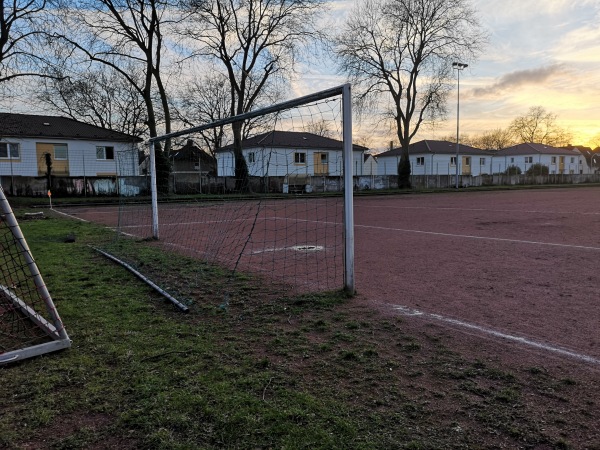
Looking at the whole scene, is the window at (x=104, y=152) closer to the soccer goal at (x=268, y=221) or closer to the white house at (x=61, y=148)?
the white house at (x=61, y=148)

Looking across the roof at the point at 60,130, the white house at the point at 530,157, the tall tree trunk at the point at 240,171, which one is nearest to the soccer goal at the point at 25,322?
the tall tree trunk at the point at 240,171

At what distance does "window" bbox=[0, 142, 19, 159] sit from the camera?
33.4 m

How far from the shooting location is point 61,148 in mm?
36906

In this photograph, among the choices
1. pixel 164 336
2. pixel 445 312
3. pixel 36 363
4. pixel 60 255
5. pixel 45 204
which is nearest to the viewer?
pixel 36 363

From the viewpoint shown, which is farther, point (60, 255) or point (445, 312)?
point (60, 255)

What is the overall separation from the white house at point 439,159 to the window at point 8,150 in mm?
45134

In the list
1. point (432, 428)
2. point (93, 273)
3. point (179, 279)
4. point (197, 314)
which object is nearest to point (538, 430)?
point (432, 428)

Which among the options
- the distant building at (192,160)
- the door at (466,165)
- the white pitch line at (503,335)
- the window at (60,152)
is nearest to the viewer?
the white pitch line at (503,335)

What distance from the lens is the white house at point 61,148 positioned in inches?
1351

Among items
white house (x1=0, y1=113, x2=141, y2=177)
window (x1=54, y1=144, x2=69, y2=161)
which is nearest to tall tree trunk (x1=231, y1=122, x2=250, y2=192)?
white house (x1=0, y1=113, x2=141, y2=177)

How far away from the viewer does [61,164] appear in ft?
121

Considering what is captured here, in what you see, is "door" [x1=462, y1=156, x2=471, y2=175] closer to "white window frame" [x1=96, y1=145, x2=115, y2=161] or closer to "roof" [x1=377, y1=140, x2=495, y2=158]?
"roof" [x1=377, y1=140, x2=495, y2=158]

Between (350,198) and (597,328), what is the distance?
2672 mm

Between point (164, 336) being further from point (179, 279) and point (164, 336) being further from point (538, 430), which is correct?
point (538, 430)
